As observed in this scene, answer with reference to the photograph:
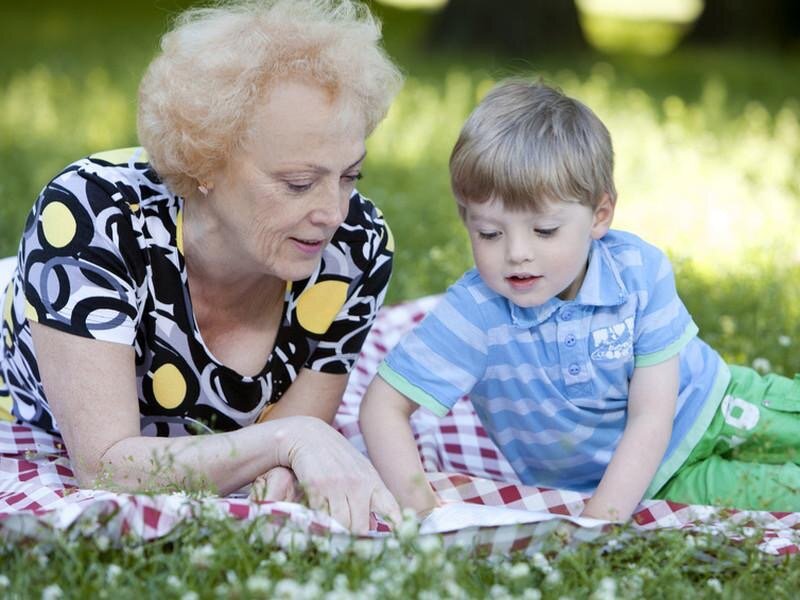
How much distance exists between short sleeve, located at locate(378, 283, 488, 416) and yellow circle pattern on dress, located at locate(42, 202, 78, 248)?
909mm

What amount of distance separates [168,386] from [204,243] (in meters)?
0.43

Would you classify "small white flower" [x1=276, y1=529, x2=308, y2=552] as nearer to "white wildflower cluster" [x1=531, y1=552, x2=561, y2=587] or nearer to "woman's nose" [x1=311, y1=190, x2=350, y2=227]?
"white wildflower cluster" [x1=531, y1=552, x2=561, y2=587]

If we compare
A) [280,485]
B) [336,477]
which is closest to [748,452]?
[336,477]

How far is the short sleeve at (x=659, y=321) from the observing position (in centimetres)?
343

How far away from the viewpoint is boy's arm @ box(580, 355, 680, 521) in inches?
129

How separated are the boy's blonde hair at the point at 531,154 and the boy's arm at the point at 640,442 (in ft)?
1.70

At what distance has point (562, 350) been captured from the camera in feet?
11.2

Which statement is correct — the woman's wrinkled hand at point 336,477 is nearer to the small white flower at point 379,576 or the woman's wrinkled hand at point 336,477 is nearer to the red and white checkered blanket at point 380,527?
the red and white checkered blanket at point 380,527

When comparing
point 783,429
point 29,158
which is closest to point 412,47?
point 29,158

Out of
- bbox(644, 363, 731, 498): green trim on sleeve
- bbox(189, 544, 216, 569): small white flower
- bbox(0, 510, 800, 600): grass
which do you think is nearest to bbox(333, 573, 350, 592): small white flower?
bbox(0, 510, 800, 600): grass

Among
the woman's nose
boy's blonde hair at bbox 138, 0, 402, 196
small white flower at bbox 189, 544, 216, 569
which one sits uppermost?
boy's blonde hair at bbox 138, 0, 402, 196

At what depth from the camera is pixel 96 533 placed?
8.82 feet

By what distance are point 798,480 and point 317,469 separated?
152cm

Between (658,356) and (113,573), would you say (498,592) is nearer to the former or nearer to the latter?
(113,573)
